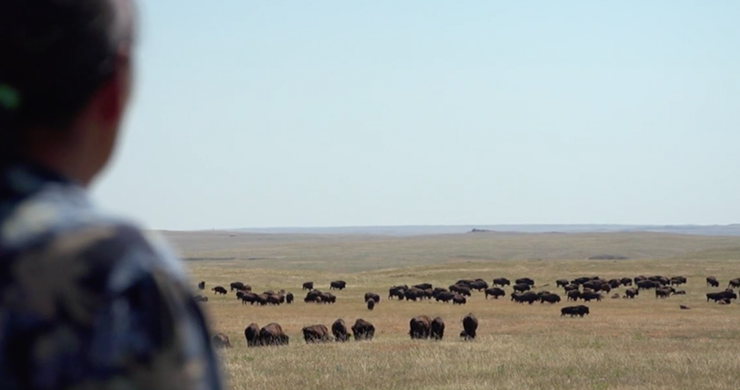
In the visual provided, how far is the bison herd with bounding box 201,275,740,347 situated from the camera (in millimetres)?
28953

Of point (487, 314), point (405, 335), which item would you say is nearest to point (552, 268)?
point (487, 314)

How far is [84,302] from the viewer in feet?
4.35

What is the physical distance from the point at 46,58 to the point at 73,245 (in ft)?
0.97

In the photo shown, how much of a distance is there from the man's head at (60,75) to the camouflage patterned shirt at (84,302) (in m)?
0.07

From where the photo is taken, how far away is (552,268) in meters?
83.6

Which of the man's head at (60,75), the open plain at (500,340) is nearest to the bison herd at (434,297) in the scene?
the open plain at (500,340)

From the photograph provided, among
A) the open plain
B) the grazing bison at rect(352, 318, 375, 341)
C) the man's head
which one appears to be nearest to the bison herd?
the grazing bison at rect(352, 318, 375, 341)

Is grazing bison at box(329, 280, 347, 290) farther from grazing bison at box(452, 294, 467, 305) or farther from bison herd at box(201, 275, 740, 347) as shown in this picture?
grazing bison at box(452, 294, 467, 305)

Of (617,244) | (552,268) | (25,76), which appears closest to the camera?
(25,76)

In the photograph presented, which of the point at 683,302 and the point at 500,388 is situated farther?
the point at 683,302

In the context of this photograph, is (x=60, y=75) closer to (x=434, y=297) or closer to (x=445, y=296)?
(x=445, y=296)

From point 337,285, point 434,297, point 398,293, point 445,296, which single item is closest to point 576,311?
point 445,296

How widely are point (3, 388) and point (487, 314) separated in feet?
140

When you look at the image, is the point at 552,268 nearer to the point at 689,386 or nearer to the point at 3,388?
the point at 689,386
